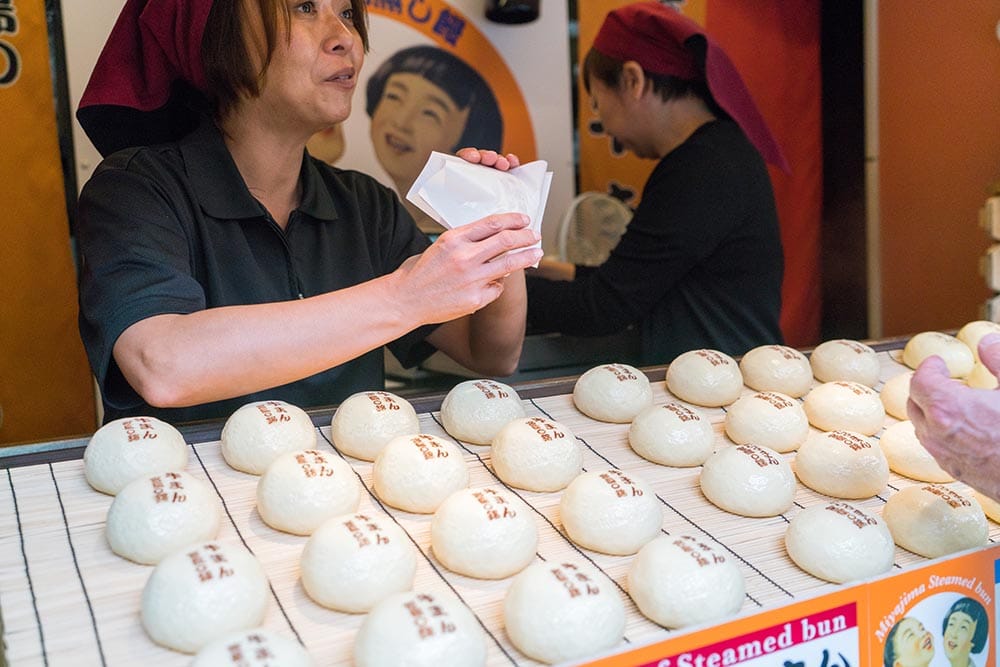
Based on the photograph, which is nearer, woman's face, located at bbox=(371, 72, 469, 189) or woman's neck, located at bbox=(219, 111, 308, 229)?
woman's neck, located at bbox=(219, 111, 308, 229)

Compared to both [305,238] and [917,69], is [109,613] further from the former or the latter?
[917,69]

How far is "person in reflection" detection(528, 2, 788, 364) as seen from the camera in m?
2.33

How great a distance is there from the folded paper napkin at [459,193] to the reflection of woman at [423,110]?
1.77 meters

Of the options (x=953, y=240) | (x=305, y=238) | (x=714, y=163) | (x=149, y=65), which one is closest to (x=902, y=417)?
(x=714, y=163)

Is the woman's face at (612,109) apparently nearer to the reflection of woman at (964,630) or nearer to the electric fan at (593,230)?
the electric fan at (593,230)

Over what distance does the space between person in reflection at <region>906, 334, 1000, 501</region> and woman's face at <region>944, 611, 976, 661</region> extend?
140 millimetres

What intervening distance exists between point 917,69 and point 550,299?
185 cm

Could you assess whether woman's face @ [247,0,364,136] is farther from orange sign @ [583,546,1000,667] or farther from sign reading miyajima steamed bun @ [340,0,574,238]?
sign reading miyajima steamed bun @ [340,0,574,238]

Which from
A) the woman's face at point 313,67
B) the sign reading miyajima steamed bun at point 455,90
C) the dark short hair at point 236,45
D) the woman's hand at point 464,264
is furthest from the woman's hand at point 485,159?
the sign reading miyajima steamed bun at point 455,90

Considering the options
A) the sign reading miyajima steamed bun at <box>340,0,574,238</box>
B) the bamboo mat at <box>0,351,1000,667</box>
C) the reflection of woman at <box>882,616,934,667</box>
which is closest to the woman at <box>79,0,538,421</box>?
the bamboo mat at <box>0,351,1000,667</box>

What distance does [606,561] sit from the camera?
1.12 metres

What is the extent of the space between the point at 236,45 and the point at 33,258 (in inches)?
54.3

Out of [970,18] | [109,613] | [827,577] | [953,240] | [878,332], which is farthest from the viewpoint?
[878,332]

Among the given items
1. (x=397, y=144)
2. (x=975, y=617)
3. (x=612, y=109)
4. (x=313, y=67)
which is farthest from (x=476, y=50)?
(x=975, y=617)
